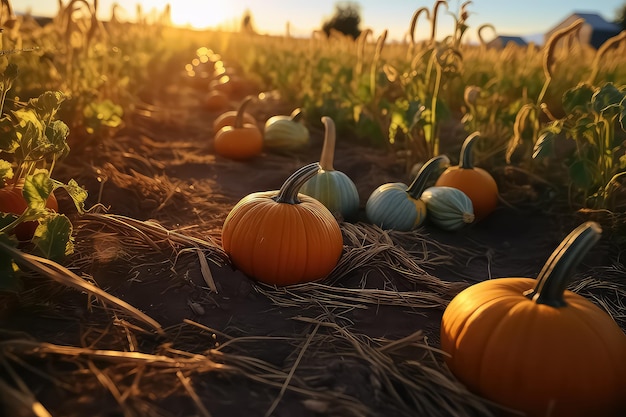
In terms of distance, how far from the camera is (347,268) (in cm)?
294

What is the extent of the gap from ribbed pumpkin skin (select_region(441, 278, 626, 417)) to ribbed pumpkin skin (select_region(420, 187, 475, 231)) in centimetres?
166

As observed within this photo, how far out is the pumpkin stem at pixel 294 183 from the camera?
2627 millimetres

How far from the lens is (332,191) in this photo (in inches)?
140

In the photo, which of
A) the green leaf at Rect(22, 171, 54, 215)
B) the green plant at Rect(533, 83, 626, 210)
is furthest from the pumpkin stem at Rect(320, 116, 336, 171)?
the green leaf at Rect(22, 171, 54, 215)

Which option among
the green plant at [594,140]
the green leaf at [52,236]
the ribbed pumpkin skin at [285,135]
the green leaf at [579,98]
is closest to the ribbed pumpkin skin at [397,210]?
the green plant at [594,140]

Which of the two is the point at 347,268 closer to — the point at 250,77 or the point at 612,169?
the point at 612,169

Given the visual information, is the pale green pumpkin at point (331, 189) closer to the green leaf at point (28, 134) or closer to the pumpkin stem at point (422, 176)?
the pumpkin stem at point (422, 176)

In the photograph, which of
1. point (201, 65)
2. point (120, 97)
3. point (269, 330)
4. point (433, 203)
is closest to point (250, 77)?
point (201, 65)

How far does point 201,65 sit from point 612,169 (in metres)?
12.8

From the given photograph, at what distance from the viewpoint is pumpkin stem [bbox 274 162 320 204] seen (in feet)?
8.62

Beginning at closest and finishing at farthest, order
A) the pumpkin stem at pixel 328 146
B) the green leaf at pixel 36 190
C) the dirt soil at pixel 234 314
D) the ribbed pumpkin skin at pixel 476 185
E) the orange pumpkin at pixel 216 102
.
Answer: the dirt soil at pixel 234 314
the green leaf at pixel 36 190
the pumpkin stem at pixel 328 146
the ribbed pumpkin skin at pixel 476 185
the orange pumpkin at pixel 216 102

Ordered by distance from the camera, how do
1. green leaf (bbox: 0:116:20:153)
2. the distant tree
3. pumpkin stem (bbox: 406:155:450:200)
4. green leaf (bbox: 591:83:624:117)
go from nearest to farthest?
green leaf (bbox: 0:116:20:153), green leaf (bbox: 591:83:624:117), pumpkin stem (bbox: 406:155:450:200), the distant tree

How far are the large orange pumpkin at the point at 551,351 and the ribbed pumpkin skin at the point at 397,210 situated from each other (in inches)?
63.7

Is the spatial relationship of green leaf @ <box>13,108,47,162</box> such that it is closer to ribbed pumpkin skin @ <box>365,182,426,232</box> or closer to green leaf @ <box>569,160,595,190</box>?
ribbed pumpkin skin @ <box>365,182,426,232</box>
